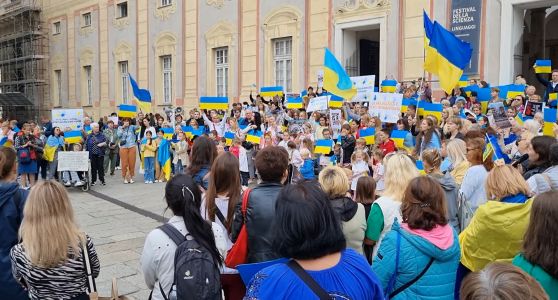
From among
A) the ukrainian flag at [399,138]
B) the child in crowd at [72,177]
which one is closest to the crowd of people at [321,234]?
the ukrainian flag at [399,138]

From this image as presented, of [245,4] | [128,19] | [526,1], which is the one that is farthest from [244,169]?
[128,19]

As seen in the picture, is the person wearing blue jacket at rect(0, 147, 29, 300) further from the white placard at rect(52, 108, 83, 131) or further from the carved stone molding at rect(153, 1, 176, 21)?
the carved stone molding at rect(153, 1, 176, 21)

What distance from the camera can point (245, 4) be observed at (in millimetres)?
21297

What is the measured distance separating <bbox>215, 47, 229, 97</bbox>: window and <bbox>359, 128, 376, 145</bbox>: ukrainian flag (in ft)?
43.4

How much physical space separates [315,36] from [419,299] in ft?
54.8

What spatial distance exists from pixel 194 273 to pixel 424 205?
143 cm

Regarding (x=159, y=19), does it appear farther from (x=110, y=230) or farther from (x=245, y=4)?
(x=110, y=230)

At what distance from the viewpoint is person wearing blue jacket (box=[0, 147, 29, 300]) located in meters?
3.64

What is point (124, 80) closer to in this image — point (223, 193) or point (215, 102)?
point (215, 102)

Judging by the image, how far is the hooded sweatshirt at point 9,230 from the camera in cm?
363

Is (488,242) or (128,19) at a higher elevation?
(128,19)

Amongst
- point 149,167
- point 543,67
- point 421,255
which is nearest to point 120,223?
point 149,167

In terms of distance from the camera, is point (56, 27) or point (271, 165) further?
point (56, 27)

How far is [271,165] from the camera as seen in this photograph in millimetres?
3477
